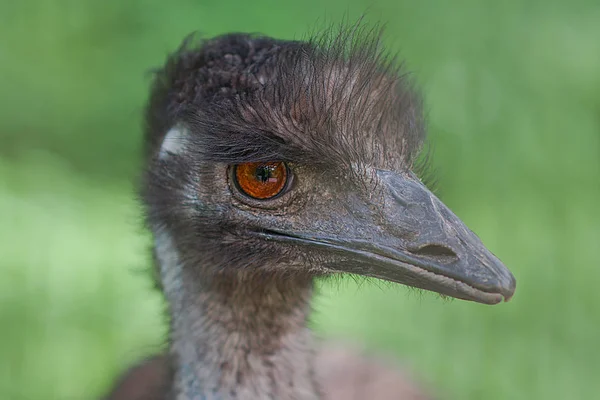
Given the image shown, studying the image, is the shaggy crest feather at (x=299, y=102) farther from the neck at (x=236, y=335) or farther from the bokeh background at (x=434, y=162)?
the bokeh background at (x=434, y=162)

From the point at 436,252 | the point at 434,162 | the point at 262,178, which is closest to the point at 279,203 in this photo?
the point at 262,178

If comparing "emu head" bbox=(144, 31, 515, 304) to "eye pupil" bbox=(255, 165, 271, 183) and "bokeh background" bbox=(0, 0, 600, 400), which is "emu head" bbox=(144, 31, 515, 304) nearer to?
"eye pupil" bbox=(255, 165, 271, 183)

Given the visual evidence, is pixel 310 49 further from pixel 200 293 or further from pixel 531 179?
pixel 531 179

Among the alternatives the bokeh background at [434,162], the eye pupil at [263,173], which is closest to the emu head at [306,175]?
the eye pupil at [263,173]

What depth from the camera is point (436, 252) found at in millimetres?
1556

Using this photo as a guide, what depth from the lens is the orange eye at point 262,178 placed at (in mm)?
1695

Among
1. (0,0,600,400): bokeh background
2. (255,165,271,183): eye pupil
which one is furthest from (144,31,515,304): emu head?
(0,0,600,400): bokeh background

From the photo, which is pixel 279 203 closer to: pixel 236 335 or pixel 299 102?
pixel 299 102

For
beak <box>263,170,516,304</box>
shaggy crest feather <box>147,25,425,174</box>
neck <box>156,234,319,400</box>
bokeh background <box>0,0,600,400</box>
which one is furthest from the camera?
bokeh background <box>0,0,600,400</box>

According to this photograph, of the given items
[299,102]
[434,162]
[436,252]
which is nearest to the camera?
[436,252]

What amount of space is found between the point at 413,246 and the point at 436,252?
42 millimetres

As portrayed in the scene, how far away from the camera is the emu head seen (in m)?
1.58

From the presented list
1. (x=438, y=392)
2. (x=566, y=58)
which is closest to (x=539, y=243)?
(x=438, y=392)

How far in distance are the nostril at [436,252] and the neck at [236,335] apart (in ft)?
1.31
